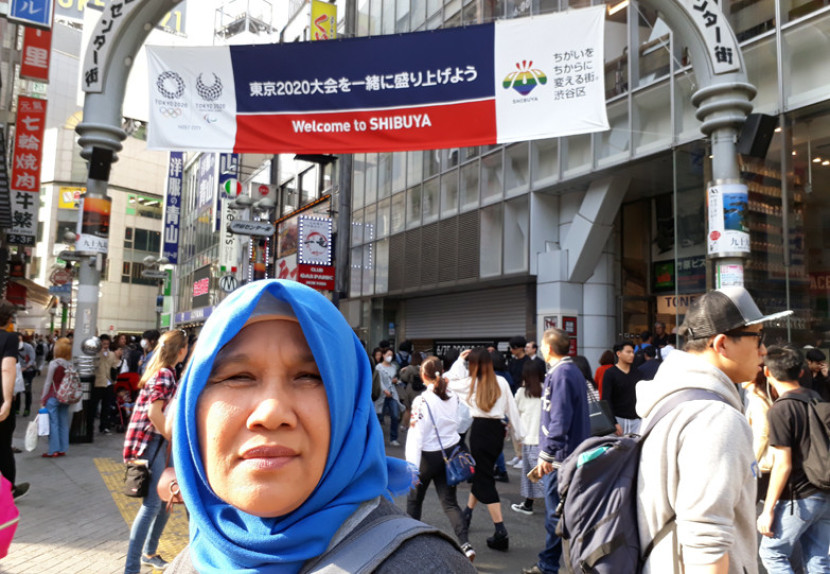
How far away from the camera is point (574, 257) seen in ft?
50.5

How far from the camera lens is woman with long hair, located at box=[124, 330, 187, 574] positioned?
4.64 m

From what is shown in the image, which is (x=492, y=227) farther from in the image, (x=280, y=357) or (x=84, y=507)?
→ (x=280, y=357)

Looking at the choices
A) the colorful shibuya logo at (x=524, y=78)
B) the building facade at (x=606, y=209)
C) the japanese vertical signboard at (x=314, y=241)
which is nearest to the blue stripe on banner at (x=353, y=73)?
the colorful shibuya logo at (x=524, y=78)

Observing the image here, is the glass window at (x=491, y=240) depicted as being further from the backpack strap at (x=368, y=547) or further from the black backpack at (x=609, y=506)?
the backpack strap at (x=368, y=547)

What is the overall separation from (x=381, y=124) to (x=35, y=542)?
19.7 ft

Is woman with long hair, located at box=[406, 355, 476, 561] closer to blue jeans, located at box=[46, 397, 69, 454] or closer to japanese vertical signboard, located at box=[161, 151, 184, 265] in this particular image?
blue jeans, located at box=[46, 397, 69, 454]

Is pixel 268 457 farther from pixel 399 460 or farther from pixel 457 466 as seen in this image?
pixel 457 466

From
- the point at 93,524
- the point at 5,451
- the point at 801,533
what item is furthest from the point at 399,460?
the point at 5,451

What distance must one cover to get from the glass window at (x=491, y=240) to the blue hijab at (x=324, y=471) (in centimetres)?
1605

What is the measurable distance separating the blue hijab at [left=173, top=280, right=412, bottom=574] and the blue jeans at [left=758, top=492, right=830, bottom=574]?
3.60 metres

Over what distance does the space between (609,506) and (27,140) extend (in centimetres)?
2286

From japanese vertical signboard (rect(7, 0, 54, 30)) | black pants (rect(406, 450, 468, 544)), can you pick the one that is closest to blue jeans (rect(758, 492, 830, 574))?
black pants (rect(406, 450, 468, 544))

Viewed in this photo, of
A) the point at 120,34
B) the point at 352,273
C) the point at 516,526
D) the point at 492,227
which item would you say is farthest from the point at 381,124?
the point at 352,273

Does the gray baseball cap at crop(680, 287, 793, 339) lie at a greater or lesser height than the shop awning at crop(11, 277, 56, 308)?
lesser
